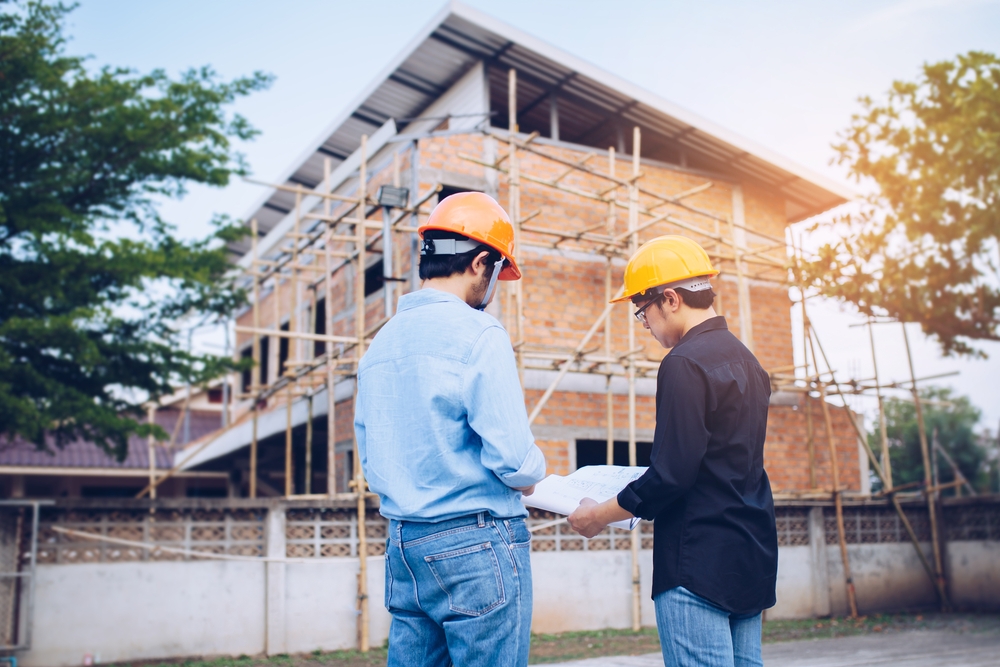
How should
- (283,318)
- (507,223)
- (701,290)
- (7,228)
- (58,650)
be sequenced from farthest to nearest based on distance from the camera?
(283,318) → (7,228) → (58,650) → (701,290) → (507,223)

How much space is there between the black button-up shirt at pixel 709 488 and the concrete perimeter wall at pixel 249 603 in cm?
632

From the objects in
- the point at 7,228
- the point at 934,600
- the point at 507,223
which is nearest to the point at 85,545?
the point at 7,228

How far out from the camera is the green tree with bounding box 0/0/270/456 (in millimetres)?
9305

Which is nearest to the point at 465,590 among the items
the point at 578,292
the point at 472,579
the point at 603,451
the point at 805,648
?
the point at 472,579

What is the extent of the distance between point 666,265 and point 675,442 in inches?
24.5

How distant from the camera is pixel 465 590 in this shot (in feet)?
7.02

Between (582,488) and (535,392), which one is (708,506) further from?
(535,392)

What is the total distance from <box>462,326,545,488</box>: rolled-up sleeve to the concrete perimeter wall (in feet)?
21.4

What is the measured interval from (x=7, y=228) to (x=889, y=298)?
33.9 ft

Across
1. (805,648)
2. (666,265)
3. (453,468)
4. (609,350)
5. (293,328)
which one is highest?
(293,328)

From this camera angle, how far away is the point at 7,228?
31.7 feet

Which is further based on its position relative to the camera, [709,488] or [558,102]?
[558,102]

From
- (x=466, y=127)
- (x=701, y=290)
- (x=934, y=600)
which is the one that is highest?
(x=466, y=127)

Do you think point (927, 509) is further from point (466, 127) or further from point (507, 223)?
point (507, 223)
